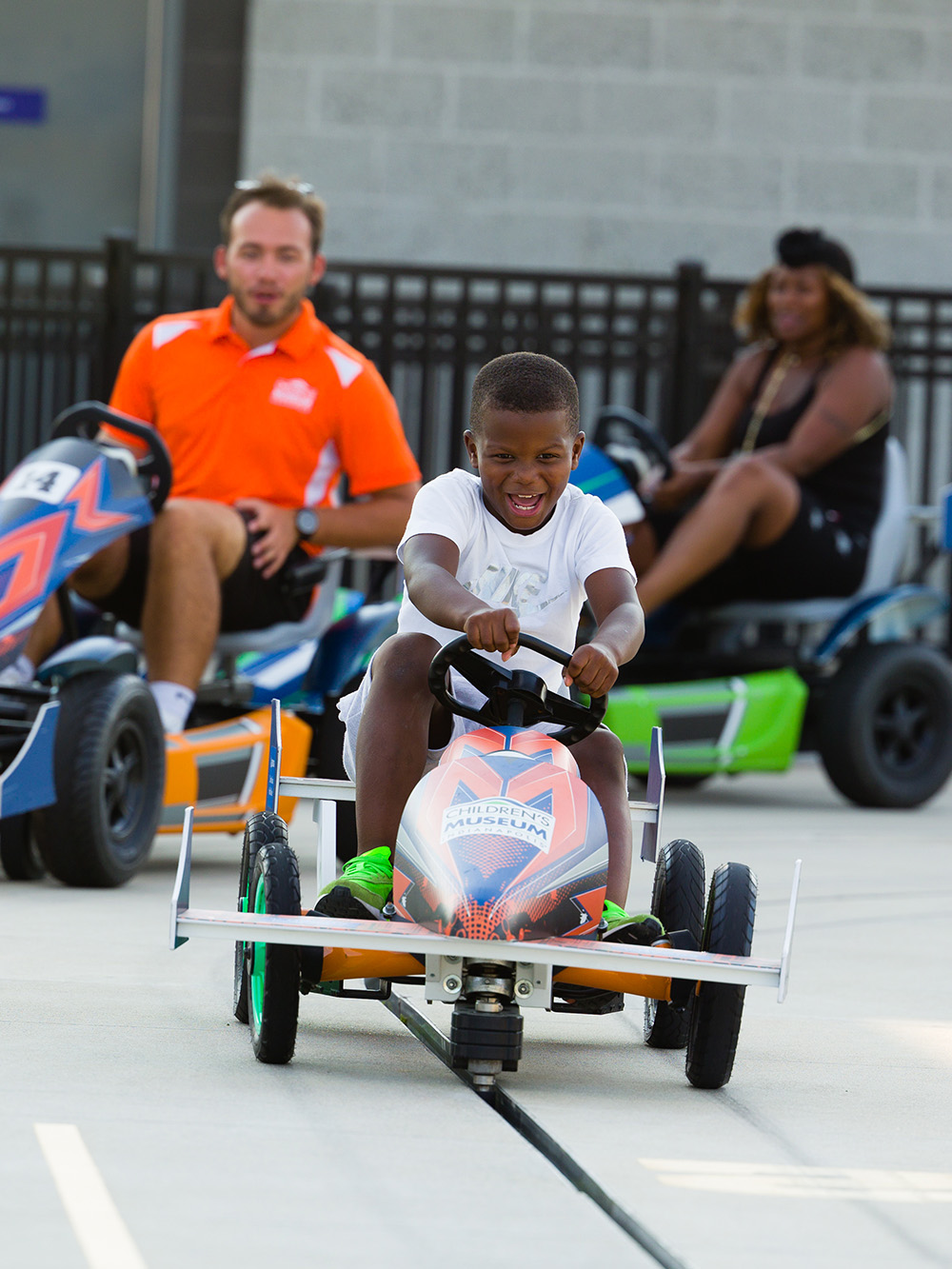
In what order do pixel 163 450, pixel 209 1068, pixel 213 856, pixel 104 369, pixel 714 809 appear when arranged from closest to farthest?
pixel 209 1068
pixel 163 450
pixel 213 856
pixel 714 809
pixel 104 369

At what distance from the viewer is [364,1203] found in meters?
2.31

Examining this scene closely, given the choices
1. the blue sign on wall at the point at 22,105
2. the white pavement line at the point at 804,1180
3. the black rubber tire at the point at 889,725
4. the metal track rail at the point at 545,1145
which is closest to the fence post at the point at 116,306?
the blue sign on wall at the point at 22,105

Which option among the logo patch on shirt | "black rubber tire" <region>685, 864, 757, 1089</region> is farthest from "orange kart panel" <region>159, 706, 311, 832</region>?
"black rubber tire" <region>685, 864, 757, 1089</region>

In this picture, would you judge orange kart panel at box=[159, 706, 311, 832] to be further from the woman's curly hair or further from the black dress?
the woman's curly hair

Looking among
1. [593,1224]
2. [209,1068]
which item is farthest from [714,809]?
[593,1224]

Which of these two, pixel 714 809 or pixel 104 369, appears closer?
pixel 714 809

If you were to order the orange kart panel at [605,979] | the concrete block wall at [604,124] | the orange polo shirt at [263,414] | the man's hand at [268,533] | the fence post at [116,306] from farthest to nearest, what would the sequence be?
1. the concrete block wall at [604,124]
2. the fence post at [116,306]
3. the orange polo shirt at [263,414]
4. the man's hand at [268,533]
5. the orange kart panel at [605,979]

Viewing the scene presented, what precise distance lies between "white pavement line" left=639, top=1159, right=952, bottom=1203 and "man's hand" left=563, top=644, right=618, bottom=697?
2.39 ft

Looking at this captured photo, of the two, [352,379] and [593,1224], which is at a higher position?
[352,379]

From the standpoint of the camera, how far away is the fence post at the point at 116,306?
8.76 meters

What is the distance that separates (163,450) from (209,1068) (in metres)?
2.38

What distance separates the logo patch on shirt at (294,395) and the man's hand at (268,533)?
30 centimetres

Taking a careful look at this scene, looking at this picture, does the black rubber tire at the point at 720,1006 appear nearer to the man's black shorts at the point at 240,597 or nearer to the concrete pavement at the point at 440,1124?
the concrete pavement at the point at 440,1124

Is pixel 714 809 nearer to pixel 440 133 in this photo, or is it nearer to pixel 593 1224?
pixel 440 133
